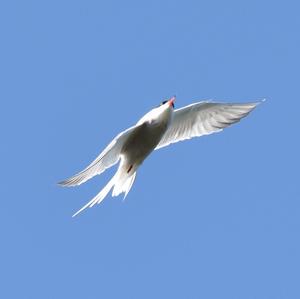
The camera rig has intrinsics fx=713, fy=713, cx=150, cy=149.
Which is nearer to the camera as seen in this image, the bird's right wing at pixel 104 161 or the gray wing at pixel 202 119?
the bird's right wing at pixel 104 161

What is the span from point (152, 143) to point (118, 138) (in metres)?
0.44

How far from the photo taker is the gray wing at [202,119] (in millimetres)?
9719

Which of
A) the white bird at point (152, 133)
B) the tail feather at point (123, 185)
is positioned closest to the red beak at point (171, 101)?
the white bird at point (152, 133)

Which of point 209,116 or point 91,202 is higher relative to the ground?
point 209,116

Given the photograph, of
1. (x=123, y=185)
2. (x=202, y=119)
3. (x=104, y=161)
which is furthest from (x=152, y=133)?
(x=202, y=119)

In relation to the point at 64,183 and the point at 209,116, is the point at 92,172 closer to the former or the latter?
the point at 64,183

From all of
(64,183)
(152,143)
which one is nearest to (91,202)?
(64,183)

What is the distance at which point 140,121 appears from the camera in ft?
30.0

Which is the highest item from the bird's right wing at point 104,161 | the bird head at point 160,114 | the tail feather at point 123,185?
the bird head at point 160,114

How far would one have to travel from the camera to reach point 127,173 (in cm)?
941

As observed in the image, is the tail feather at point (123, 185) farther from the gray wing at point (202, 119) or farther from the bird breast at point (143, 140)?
the gray wing at point (202, 119)

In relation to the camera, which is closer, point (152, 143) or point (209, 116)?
point (152, 143)

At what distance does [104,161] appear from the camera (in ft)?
30.5

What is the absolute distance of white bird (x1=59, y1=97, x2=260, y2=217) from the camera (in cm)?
900
